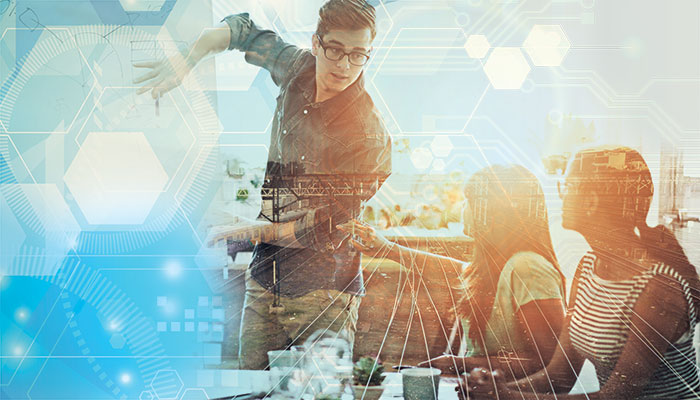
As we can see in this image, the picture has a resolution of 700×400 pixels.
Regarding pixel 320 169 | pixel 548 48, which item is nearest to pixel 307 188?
pixel 320 169

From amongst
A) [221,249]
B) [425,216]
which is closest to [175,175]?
[221,249]

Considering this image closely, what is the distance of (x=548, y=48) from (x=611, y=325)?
1.08 meters

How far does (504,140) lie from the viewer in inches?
69.9

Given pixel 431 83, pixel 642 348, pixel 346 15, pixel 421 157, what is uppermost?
pixel 346 15

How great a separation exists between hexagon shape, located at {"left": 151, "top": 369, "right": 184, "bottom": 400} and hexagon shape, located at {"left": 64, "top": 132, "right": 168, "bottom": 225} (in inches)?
24.7

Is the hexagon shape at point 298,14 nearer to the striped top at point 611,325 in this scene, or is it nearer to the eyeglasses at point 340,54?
the eyeglasses at point 340,54

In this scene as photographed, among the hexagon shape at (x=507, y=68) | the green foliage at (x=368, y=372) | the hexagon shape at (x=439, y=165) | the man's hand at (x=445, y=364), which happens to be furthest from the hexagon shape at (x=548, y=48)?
the green foliage at (x=368, y=372)

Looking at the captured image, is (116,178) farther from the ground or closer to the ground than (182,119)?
closer to the ground

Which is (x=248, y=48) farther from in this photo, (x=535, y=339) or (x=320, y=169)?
(x=535, y=339)

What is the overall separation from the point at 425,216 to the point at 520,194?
37 centimetres

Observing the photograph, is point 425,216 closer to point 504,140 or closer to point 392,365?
point 504,140

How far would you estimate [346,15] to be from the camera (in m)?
1.73

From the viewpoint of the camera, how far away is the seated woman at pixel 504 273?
5.78 ft

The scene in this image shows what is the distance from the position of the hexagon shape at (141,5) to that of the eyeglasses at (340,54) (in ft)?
2.17
